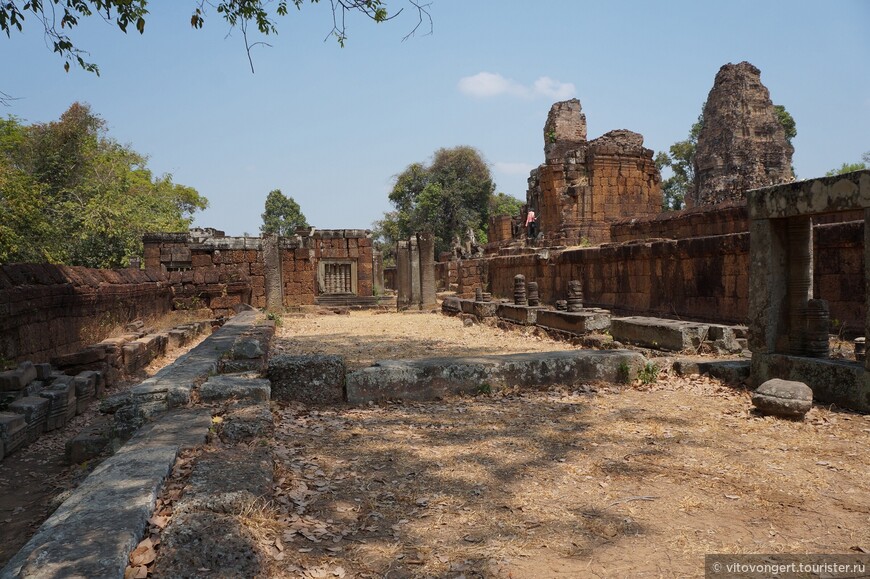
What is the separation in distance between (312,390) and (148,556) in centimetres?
354

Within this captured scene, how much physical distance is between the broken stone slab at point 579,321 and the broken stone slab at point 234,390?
7003 millimetres

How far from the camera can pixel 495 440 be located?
460 cm

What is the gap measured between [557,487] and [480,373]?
2719mm

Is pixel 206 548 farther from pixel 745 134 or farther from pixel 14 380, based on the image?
pixel 745 134

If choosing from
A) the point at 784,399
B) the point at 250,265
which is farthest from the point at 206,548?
the point at 250,265

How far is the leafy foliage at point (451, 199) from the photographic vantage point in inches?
1854

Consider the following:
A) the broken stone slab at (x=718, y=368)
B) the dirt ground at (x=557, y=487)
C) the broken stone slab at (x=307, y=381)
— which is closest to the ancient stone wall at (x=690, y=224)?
the broken stone slab at (x=718, y=368)

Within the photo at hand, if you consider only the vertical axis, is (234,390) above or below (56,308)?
below

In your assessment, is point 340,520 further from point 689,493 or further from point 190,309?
point 190,309

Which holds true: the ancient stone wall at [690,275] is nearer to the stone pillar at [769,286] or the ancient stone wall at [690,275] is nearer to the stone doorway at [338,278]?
A: the stone pillar at [769,286]

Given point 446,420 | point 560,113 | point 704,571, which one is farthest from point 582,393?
point 560,113

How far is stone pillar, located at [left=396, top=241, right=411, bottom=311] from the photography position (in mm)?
21812

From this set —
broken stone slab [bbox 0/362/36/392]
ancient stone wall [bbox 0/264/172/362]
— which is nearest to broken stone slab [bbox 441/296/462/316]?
ancient stone wall [bbox 0/264/172/362]

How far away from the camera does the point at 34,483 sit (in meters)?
4.67
